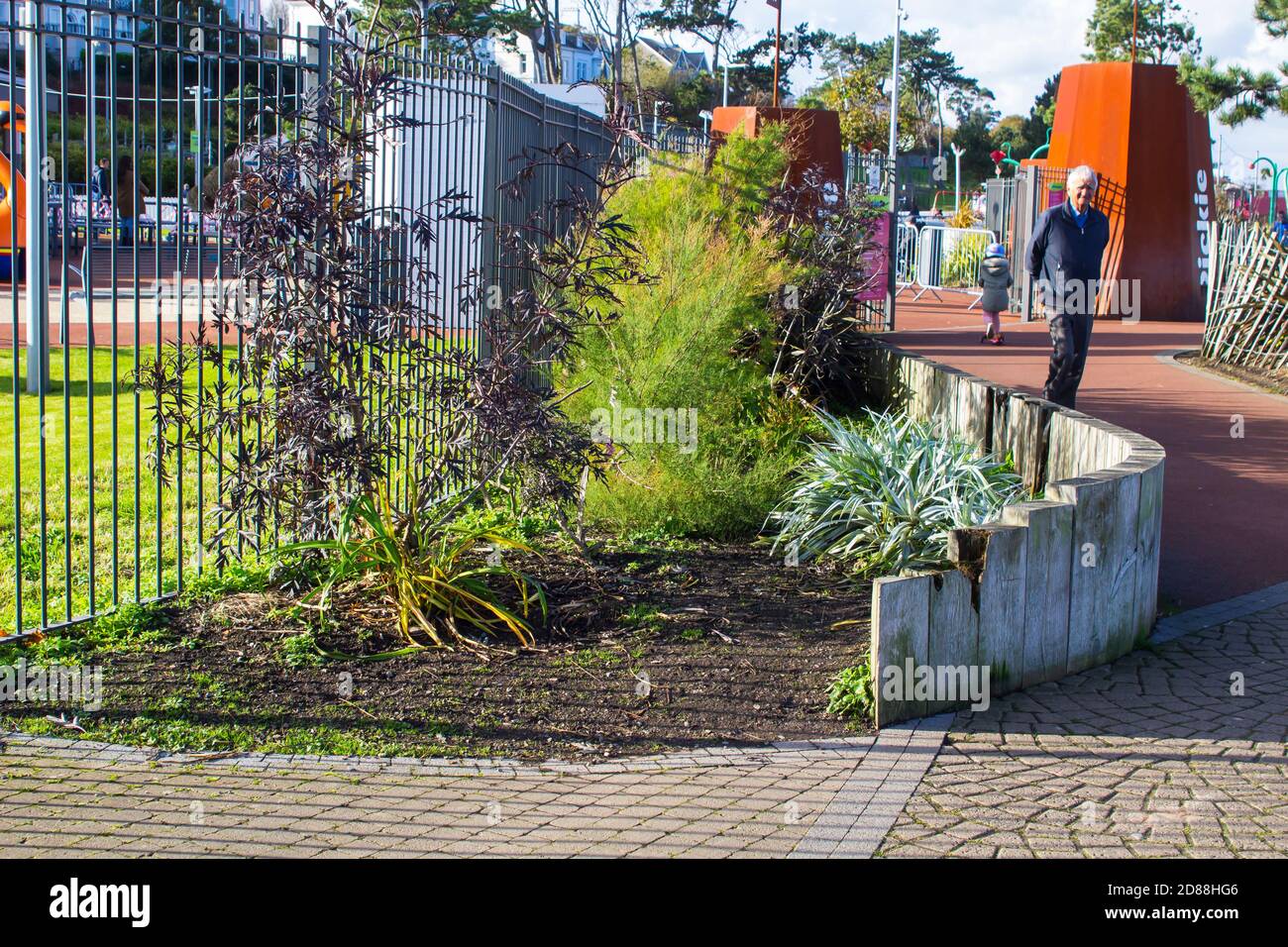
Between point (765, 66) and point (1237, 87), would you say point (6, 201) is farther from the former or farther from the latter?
point (765, 66)

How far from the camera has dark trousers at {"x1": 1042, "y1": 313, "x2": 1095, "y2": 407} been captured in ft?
33.1

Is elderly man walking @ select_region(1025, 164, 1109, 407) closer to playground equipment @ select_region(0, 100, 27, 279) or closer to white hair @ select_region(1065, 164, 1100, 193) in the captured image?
white hair @ select_region(1065, 164, 1100, 193)

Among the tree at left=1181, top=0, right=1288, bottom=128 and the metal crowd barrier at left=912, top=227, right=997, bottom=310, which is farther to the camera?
the metal crowd barrier at left=912, top=227, right=997, bottom=310

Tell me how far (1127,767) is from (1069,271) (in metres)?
6.22

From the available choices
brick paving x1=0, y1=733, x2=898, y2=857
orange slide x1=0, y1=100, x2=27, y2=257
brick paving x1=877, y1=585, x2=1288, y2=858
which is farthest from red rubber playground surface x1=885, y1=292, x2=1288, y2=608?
orange slide x1=0, y1=100, x2=27, y2=257

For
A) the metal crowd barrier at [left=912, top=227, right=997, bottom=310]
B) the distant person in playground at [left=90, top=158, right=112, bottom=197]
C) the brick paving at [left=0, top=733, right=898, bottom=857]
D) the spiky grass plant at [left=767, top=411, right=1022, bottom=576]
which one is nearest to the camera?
the brick paving at [left=0, top=733, right=898, bottom=857]

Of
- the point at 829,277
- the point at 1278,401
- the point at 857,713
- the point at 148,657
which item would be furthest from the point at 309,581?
the point at 1278,401

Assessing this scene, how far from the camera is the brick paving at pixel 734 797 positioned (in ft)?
12.9

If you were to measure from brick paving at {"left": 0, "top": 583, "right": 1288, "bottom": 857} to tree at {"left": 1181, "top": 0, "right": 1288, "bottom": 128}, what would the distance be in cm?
1783

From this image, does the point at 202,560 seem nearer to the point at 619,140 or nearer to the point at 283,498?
the point at 283,498

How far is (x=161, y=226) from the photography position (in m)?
6.28

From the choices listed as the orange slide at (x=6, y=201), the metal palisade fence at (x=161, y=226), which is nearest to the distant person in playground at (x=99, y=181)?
the metal palisade fence at (x=161, y=226)

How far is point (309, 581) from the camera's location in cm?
614

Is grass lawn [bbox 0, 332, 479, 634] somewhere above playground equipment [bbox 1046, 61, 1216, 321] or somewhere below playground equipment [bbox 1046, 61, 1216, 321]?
below
